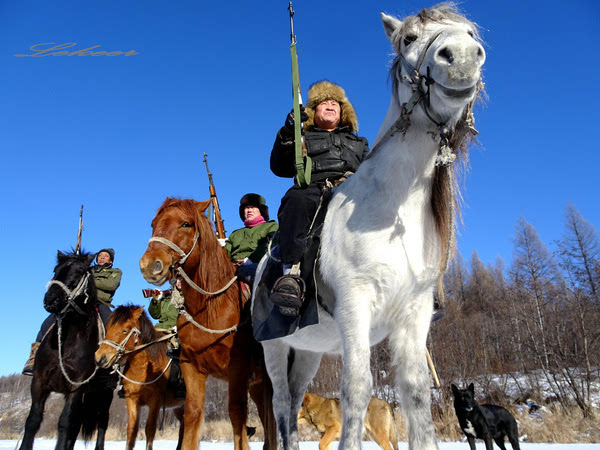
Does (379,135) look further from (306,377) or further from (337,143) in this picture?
(306,377)

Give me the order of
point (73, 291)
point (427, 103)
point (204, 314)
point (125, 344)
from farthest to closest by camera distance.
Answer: point (125, 344)
point (73, 291)
point (204, 314)
point (427, 103)

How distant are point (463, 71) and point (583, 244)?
1703 inches

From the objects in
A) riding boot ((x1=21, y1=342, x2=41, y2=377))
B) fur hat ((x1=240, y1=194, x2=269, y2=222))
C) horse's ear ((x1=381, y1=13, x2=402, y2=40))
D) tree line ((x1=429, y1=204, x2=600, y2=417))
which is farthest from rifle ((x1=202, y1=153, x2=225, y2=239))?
tree line ((x1=429, y1=204, x2=600, y2=417))

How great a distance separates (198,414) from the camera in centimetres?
486

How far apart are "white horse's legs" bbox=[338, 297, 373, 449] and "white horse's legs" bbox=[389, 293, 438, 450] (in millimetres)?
377

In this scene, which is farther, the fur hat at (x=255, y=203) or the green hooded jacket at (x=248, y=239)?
the fur hat at (x=255, y=203)

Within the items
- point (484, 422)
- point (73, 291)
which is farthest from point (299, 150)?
point (484, 422)

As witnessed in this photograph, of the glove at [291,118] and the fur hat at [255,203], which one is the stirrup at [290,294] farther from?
the fur hat at [255,203]

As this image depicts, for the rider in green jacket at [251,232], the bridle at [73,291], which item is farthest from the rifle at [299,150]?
the bridle at [73,291]

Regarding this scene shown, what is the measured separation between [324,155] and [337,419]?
29.7 feet

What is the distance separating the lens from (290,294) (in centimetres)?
311

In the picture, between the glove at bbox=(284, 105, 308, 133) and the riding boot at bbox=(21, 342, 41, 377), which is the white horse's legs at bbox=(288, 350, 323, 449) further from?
the riding boot at bbox=(21, 342, 41, 377)

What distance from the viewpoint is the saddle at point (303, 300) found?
319 centimetres

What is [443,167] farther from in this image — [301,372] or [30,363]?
[30,363]
